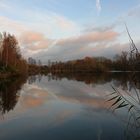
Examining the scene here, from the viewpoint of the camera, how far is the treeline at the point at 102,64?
3630 mm

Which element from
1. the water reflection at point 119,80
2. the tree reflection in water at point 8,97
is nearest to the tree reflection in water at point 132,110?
the water reflection at point 119,80

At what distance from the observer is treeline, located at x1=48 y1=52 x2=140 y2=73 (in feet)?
11.9

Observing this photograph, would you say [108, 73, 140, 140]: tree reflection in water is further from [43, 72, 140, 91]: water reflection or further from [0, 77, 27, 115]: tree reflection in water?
[0, 77, 27, 115]: tree reflection in water

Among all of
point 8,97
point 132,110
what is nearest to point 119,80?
point 8,97

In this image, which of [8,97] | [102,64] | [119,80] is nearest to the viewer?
[8,97]

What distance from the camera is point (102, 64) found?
9400 centimetres

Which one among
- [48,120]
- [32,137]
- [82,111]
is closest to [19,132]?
[32,137]

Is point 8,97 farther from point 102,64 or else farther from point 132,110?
point 102,64

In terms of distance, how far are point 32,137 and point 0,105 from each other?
6816 mm

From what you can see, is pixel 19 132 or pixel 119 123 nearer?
pixel 19 132

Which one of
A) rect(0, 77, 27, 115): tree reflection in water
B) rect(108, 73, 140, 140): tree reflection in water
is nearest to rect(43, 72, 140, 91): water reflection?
rect(108, 73, 140, 140): tree reflection in water

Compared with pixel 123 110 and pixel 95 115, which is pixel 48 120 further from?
pixel 123 110

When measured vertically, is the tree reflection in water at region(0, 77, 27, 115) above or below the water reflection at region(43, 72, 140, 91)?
below

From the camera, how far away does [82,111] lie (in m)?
12.7
